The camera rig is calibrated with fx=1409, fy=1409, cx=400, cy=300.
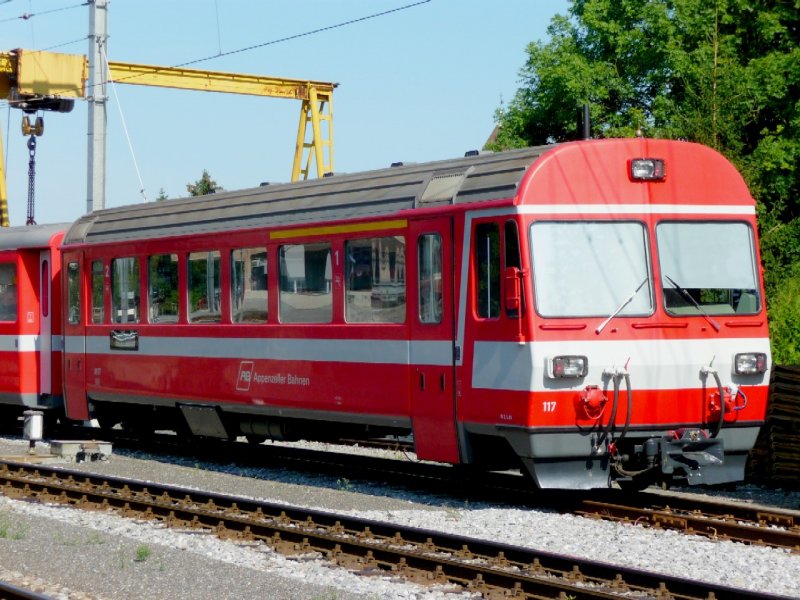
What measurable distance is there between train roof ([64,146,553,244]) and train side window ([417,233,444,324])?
0.38 m

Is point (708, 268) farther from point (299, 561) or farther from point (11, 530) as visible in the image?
point (11, 530)

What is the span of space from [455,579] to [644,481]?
13.3ft

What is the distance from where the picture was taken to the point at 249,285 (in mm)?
15820

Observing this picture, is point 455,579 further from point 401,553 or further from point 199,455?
point 199,455

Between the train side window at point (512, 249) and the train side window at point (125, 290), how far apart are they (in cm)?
708

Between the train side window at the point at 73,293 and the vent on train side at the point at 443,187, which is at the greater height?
the vent on train side at the point at 443,187

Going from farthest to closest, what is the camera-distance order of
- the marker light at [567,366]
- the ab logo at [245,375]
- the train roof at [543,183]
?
the ab logo at [245,375] < the train roof at [543,183] < the marker light at [567,366]

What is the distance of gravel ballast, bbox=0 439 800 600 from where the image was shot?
30.6 feet

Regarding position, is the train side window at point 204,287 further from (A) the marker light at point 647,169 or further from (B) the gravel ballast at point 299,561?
(A) the marker light at point 647,169

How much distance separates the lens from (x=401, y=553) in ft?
33.2

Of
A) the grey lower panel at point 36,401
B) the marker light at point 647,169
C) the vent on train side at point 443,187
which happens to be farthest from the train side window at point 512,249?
the grey lower panel at point 36,401

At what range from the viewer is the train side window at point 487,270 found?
12398 millimetres

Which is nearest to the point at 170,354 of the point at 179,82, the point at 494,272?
the point at 494,272

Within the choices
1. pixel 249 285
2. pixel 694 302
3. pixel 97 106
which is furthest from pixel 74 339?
pixel 694 302
